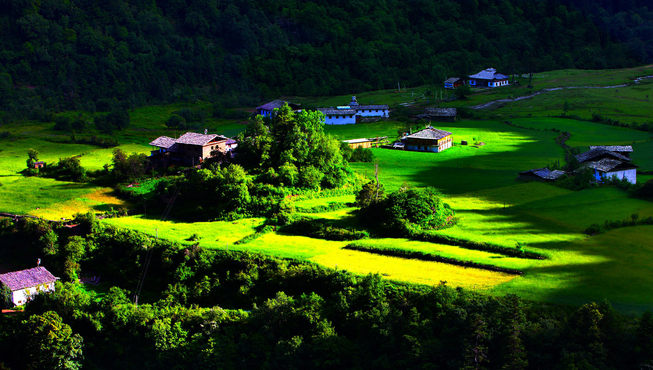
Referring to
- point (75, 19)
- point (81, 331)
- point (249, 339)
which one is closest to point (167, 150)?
point (81, 331)

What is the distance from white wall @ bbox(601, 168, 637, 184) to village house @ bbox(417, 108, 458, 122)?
34.3 meters

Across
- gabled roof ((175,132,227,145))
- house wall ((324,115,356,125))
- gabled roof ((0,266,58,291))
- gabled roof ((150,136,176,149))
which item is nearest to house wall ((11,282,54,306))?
gabled roof ((0,266,58,291))

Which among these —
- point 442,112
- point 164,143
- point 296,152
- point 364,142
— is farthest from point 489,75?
point 296,152

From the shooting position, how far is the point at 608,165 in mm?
48812

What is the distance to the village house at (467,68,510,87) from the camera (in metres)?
105

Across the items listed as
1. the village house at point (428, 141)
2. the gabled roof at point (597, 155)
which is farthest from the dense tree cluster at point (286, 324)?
the village house at point (428, 141)

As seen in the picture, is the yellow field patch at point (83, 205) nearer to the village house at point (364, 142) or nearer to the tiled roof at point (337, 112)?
the village house at point (364, 142)

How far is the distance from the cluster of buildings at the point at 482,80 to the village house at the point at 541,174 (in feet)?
187

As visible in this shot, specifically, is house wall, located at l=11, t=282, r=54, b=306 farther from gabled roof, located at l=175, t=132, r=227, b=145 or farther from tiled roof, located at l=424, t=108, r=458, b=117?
tiled roof, located at l=424, t=108, r=458, b=117

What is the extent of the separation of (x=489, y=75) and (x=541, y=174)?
60.4 m

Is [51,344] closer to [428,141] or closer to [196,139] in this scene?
[196,139]

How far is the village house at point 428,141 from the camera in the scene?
209 feet

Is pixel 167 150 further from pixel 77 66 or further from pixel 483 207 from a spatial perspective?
pixel 77 66

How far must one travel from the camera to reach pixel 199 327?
98.5ft
